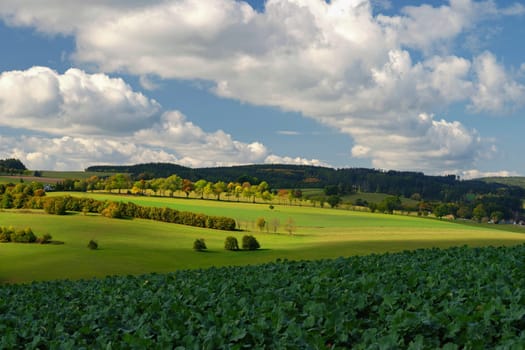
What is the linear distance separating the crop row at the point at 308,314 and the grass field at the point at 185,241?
51357mm

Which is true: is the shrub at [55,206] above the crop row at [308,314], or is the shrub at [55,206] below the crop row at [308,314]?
below

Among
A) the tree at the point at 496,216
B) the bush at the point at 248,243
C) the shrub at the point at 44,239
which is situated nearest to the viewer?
the bush at the point at 248,243

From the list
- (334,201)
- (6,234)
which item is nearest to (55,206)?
(6,234)

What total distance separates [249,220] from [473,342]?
122m

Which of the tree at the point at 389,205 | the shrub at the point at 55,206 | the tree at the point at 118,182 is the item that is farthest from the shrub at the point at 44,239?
the tree at the point at 389,205

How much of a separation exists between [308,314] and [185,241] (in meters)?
91.1

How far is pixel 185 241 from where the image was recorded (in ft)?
323

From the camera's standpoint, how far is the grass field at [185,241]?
6838cm

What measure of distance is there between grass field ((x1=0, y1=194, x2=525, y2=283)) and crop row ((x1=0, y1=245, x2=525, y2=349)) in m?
51.4

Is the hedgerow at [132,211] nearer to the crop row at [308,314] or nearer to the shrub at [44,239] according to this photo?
the shrub at [44,239]

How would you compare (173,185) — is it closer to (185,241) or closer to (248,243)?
(185,241)

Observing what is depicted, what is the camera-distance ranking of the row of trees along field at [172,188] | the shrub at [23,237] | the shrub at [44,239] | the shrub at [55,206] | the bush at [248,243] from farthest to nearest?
the row of trees along field at [172,188]
the shrub at [55,206]
the shrub at [44,239]
the shrub at [23,237]
the bush at [248,243]

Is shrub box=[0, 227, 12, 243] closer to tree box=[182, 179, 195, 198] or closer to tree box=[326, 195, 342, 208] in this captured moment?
tree box=[182, 179, 195, 198]

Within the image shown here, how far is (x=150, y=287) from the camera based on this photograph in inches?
669
